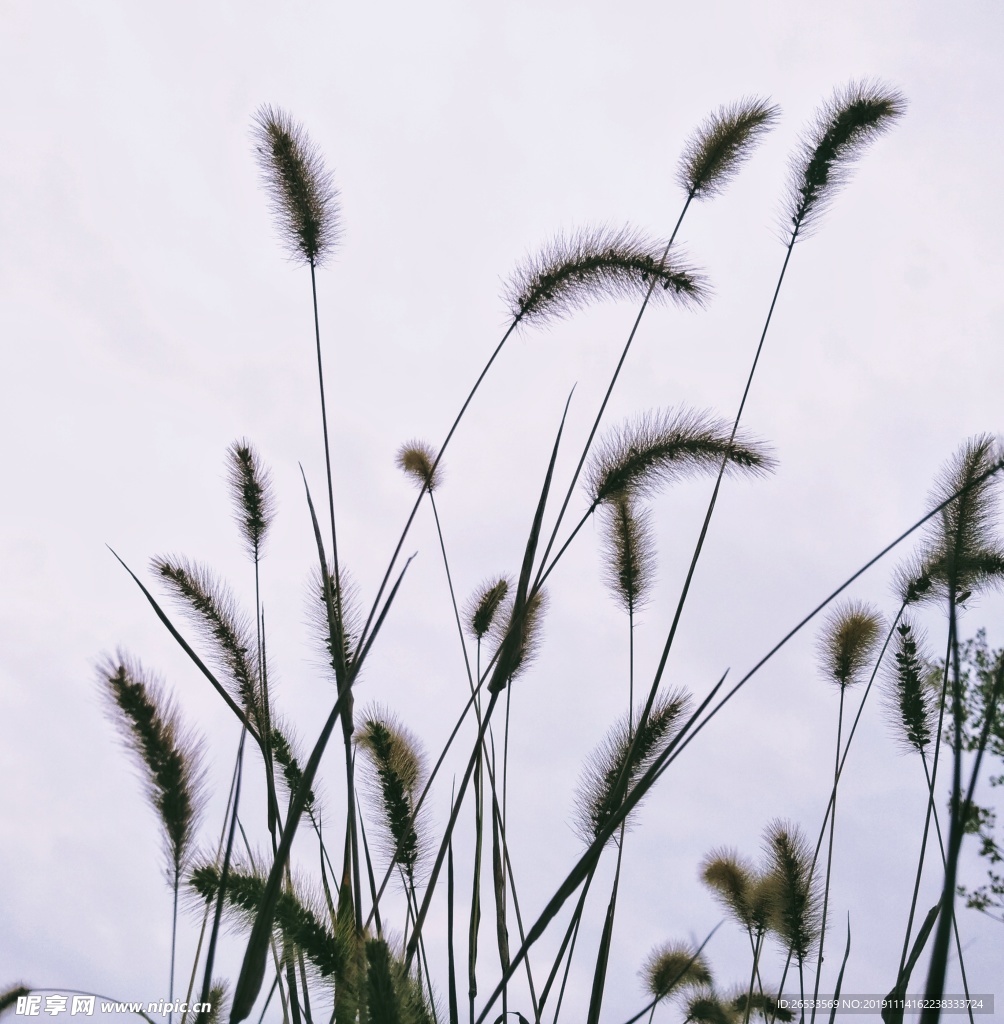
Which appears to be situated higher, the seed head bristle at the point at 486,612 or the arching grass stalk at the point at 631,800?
the seed head bristle at the point at 486,612

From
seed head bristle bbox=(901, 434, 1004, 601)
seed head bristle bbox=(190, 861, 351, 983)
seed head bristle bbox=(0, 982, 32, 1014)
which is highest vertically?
seed head bristle bbox=(901, 434, 1004, 601)

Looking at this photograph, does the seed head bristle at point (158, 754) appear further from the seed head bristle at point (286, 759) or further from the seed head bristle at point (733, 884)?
the seed head bristle at point (733, 884)

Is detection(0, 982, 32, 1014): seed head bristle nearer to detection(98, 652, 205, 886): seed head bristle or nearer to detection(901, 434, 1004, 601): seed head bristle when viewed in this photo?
detection(98, 652, 205, 886): seed head bristle

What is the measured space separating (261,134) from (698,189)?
1546 millimetres

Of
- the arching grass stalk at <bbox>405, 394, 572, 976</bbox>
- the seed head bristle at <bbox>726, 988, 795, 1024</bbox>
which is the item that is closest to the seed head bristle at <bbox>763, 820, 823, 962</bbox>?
the seed head bristle at <bbox>726, 988, 795, 1024</bbox>

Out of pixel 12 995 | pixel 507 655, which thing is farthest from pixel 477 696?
pixel 12 995

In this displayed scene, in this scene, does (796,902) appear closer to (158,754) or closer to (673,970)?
(673,970)

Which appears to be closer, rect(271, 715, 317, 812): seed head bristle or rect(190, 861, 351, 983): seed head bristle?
rect(190, 861, 351, 983): seed head bristle

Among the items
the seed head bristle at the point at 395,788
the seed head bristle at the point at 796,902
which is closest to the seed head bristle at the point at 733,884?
the seed head bristle at the point at 796,902

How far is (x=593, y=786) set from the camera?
2.45m

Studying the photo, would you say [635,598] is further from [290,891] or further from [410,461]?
[290,891]

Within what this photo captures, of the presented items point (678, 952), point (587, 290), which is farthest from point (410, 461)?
point (678, 952)

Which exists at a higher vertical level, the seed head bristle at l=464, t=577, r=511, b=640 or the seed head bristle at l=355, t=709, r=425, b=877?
the seed head bristle at l=464, t=577, r=511, b=640

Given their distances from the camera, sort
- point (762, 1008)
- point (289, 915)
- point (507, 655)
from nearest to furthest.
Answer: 1. point (289, 915)
2. point (507, 655)
3. point (762, 1008)
